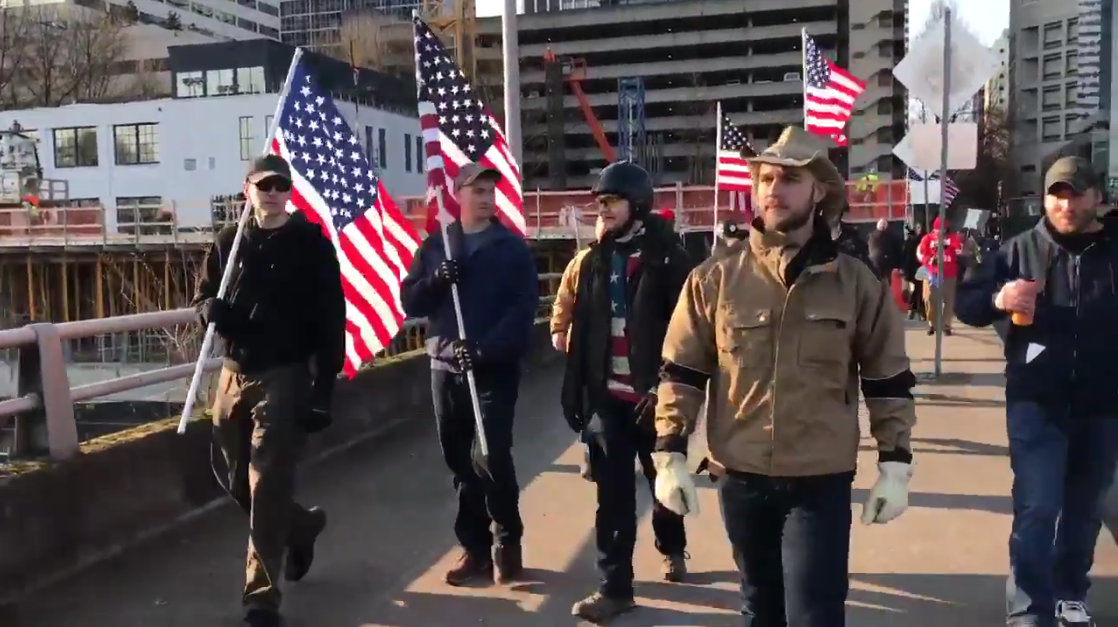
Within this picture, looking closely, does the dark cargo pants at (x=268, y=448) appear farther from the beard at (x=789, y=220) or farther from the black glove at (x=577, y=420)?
the beard at (x=789, y=220)

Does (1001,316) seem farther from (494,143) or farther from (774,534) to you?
(494,143)

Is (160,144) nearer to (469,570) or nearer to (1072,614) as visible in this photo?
(469,570)

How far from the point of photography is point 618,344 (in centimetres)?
478

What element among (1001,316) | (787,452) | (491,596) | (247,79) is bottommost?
(491,596)

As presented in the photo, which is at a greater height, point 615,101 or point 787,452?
point 615,101

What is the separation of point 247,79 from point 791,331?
5695 cm

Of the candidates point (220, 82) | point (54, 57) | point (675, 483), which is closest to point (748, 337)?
point (675, 483)

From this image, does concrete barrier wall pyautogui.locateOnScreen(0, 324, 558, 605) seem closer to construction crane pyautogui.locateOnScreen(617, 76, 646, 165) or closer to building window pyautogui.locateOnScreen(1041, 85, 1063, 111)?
construction crane pyautogui.locateOnScreen(617, 76, 646, 165)

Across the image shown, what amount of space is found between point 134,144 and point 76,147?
333 cm

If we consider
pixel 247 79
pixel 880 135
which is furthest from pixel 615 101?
pixel 247 79

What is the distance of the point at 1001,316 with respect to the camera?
4406 millimetres

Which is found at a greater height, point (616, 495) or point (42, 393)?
point (42, 393)

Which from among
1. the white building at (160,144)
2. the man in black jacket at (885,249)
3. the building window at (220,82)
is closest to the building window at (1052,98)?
the white building at (160,144)

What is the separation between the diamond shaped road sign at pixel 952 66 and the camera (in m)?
10.9
